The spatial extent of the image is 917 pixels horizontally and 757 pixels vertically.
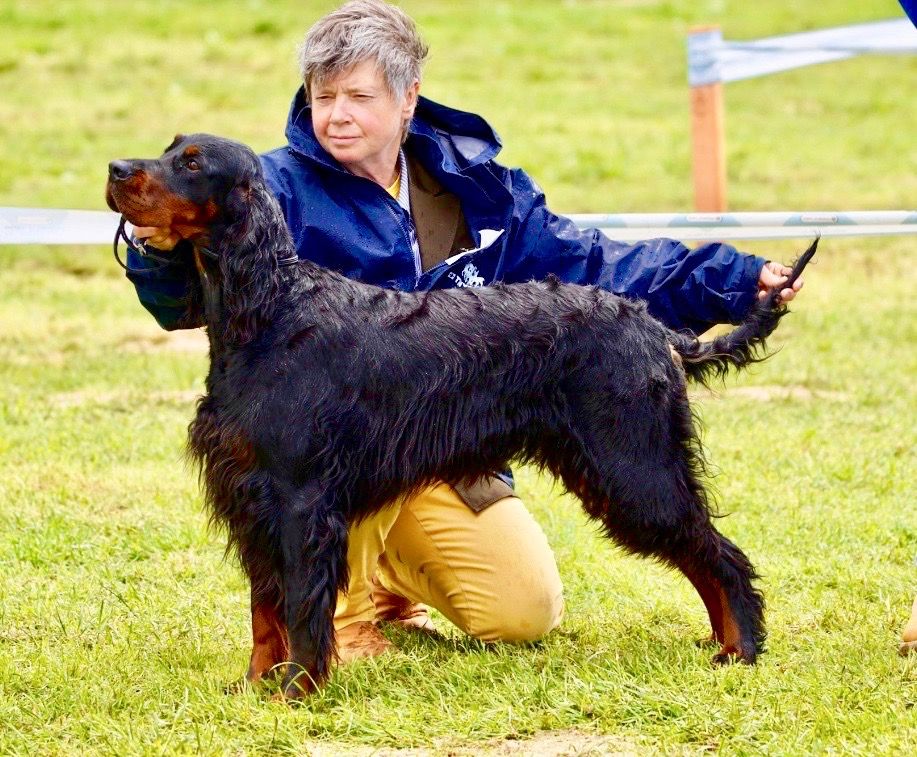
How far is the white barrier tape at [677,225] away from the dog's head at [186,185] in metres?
1.93

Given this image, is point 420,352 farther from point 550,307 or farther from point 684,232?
point 684,232

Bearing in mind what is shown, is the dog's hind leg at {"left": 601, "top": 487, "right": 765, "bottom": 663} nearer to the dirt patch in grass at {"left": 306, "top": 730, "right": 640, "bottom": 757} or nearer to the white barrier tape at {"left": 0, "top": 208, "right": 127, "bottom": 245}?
the dirt patch in grass at {"left": 306, "top": 730, "right": 640, "bottom": 757}

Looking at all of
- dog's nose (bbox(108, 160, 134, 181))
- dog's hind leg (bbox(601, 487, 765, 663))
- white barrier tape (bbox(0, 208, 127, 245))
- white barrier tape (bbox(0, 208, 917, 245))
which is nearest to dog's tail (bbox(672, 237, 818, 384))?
dog's hind leg (bbox(601, 487, 765, 663))

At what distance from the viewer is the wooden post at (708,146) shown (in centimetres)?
845

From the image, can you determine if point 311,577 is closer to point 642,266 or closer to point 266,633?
point 266,633

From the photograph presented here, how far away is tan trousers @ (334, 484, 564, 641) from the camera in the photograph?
12.9ft

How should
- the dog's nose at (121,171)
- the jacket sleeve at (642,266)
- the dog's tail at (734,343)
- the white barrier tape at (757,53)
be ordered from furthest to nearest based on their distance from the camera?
the white barrier tape at (757,53) → the jacket sleeve at (642,266) → the dog's tail at (734,343) → the dog's nose at (121,171)

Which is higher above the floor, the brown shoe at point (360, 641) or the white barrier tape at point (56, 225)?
the white barrier tape at point (56, 225)

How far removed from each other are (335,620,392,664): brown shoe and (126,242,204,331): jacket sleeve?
1.04m

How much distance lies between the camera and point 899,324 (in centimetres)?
834

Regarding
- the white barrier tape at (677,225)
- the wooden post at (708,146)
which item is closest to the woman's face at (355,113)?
the white barrier tape at (677,225)

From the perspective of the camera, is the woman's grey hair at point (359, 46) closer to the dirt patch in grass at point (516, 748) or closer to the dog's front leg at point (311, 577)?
the dog's front leg at point (311, 577)

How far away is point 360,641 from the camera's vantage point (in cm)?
398

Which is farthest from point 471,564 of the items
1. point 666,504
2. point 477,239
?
point 477,239
